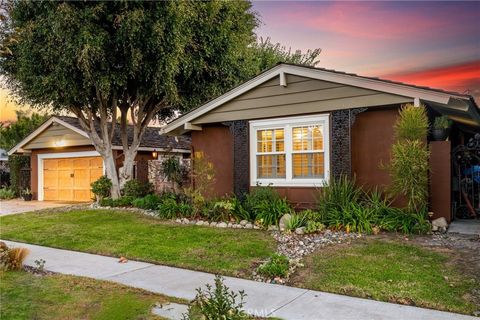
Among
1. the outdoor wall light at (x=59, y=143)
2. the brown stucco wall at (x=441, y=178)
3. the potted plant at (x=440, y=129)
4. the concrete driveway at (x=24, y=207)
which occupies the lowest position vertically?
the concrete driveway at (x=24, y=207)

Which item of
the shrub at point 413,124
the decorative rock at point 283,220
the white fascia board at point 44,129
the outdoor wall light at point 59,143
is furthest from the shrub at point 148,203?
the shrub at point 413,124

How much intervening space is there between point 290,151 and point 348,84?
2.22 metres

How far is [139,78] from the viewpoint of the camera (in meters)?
13.5

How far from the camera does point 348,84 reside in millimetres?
9164

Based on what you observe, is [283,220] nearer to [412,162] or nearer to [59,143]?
[412,162]

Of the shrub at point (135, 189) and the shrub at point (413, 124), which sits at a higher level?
the shrub at point (413, 124)

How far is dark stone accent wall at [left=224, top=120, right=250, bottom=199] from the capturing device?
35.6ft

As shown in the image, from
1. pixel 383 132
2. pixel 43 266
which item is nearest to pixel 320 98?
pixel 383 132

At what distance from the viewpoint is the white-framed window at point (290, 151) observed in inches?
385

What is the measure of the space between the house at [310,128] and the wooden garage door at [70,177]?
800 cm

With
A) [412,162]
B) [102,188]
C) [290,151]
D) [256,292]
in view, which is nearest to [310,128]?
[290,151]

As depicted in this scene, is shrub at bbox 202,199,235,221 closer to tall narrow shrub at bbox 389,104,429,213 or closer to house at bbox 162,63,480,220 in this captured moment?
house at bbox 162,63,480,220

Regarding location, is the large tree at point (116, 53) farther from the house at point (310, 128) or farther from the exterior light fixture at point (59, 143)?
the exterior light fixture at point (59, 143)

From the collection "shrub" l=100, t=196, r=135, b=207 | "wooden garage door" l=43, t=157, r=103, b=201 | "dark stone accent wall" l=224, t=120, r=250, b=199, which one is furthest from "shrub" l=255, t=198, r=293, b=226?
"wooden garage door" l=43, t=157, r=103, b=201
